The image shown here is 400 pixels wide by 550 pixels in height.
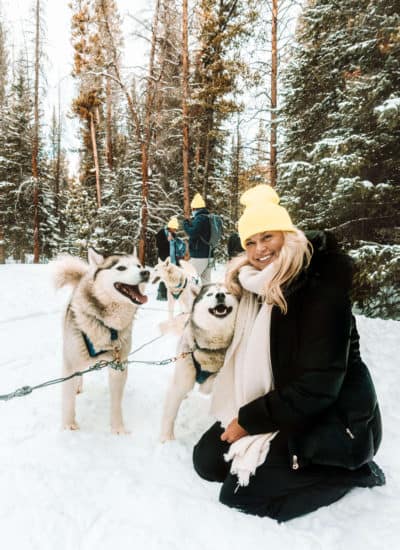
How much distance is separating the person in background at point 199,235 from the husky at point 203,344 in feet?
12.7

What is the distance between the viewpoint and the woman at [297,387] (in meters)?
1.49

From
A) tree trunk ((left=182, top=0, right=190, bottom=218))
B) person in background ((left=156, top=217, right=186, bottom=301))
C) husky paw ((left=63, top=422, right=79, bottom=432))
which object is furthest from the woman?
tree trunk ((left=182, top=0, right=190, bottom=218))

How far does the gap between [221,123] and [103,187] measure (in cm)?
747

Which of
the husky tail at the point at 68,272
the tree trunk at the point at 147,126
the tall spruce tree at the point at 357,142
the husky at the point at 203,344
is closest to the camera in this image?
the husky at the point at 203,344

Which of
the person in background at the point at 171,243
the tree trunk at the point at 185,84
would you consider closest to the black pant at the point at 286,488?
the person in background at the point at 171,243

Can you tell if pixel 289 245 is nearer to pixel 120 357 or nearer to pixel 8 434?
pixel 120 357

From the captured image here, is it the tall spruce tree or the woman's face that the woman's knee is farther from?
the tall spruce tree

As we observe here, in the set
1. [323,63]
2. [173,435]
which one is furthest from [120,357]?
[323,63]

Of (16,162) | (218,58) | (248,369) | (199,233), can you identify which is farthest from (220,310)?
(16,162)

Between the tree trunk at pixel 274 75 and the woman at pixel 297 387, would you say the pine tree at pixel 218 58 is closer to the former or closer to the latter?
the tree trunk at pixel 274 75

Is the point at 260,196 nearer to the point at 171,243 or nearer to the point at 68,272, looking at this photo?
the point at 68,272

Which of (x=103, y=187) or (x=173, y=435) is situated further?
(x=103, y=187)

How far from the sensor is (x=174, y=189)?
47.0 feet

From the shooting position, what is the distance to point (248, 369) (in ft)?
5.53
